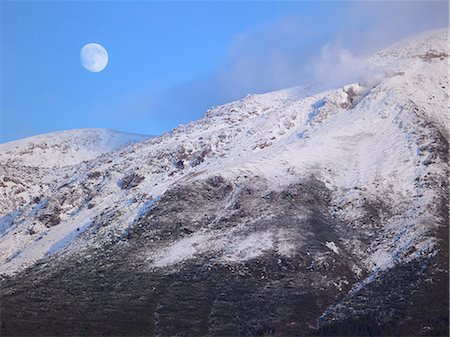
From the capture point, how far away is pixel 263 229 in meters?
53.6

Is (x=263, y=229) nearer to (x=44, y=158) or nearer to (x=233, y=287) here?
(x=233, y=287)

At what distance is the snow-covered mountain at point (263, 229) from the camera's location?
42.0 m

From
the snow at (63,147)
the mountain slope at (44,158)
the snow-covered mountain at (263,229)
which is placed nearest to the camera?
the snow-covered mountain at (263,229)

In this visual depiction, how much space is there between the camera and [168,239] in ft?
180

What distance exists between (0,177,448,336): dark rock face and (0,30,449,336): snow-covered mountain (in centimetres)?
15

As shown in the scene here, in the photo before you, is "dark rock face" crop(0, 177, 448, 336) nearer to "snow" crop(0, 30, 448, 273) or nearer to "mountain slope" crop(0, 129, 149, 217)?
"snow" crop(0, 30, 448, 273)

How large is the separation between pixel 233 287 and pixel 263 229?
29.9 ft

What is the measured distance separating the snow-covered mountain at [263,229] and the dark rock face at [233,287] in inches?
5.9

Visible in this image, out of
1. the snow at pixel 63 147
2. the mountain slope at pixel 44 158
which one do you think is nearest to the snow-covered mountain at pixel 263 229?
the mountain slope at pixel 44 158

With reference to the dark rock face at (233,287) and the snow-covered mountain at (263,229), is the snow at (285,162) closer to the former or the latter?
the snow-covered mountain at (263,229)

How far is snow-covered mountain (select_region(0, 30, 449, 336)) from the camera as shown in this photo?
42.0 m

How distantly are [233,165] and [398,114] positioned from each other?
24.1 m

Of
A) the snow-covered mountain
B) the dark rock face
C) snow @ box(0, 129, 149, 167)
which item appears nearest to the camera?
the dark rock face

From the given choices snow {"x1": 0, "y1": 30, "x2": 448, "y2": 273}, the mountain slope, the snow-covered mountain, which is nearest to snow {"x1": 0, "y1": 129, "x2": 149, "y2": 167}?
the mountain slope
